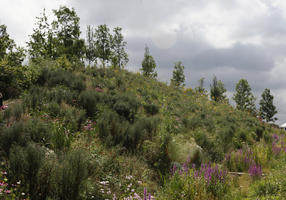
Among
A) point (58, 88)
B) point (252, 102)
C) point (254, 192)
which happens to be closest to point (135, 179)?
point (254, 192)

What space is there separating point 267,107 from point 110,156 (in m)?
45.0

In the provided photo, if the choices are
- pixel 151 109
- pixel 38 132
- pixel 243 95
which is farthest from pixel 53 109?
pixel 243 95

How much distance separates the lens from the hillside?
3756 mm

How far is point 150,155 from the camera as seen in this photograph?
264 inches

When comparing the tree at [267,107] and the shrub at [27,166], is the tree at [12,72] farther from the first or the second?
the tree at [267,107]

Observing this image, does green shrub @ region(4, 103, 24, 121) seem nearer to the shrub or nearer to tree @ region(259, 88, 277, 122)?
the shrub

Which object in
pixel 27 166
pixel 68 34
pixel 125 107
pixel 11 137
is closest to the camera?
pixel 27 166

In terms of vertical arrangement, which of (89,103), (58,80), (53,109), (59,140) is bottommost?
(59,140)

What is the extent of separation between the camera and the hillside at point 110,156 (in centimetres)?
376

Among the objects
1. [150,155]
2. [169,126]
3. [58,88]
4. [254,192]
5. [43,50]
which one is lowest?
[254,192]

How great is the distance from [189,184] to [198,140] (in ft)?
16.7

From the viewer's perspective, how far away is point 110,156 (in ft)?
18.5

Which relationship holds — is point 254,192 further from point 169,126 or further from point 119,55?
point 119,55

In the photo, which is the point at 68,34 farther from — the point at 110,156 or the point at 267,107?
the point at 267,107
